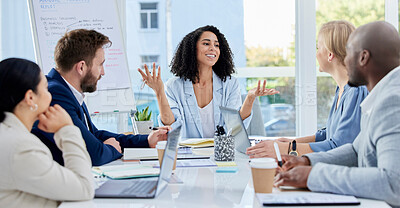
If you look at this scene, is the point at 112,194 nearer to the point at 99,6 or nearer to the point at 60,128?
the point at 60,128

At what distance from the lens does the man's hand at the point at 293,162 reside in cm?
157

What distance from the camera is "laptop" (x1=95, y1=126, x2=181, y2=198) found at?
1.34 meters

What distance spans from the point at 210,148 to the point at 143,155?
1.45ft

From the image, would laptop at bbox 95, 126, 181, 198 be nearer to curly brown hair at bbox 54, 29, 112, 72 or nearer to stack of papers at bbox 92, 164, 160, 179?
stack of papers at bbox 92, 164, 160, 179

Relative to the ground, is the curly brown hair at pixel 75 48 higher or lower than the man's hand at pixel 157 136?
higher

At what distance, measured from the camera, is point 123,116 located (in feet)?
14.5

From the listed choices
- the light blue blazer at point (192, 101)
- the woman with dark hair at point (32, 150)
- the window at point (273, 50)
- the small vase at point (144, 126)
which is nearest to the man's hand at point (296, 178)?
the woman with dark hair at point (32, 150)

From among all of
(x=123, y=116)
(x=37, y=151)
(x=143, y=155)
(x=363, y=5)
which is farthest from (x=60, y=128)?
(x=363, y=5)

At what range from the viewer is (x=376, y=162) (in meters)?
1.42

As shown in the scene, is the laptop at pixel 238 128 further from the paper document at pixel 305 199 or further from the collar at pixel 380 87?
the paper document at pixel 305 199

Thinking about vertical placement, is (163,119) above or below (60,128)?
below

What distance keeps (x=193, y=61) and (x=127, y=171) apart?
2.00 m

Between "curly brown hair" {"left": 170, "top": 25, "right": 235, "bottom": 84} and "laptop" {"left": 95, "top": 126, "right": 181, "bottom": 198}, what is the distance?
6.64ft

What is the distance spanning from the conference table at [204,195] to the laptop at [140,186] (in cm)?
2
